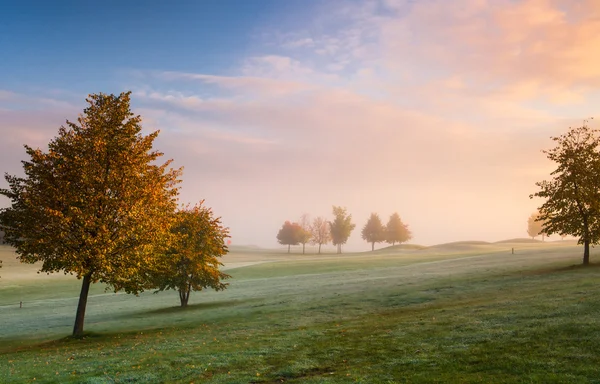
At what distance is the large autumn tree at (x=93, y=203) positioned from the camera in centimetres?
3027

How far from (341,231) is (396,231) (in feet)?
73.9

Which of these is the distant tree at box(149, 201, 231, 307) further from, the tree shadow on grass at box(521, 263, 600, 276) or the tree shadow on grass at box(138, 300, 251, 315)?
the tree shadow on grass at box(521, 263, 600, 276)

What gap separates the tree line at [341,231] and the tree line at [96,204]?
5077 inches

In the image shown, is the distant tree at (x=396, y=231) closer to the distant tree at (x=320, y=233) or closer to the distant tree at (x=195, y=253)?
the distant tree at (x=320, y=233)

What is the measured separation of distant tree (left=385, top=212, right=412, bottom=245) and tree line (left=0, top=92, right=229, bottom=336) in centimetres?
13788

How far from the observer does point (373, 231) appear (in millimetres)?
165500

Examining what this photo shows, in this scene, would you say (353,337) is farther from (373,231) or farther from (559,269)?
(373,231)

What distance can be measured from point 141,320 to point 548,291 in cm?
3522

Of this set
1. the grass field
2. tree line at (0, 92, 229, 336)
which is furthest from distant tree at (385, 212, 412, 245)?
tree line at (0, 92, 229, 336)

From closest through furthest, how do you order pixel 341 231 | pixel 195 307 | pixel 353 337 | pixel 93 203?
pixel 353 337 < pixel 93 203 < pixel 195 307 < pixel 341 231

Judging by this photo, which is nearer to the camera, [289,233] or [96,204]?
[96,204]

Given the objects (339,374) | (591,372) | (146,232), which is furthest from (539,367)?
(146,232)

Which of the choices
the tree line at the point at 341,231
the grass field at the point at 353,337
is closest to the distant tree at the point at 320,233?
the tree line at the point at 341,231

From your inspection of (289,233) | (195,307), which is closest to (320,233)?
(289,233)
